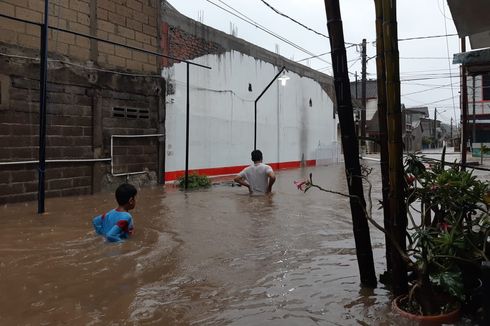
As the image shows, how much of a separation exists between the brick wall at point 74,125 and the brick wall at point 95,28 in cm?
35

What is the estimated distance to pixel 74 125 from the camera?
8.97 m

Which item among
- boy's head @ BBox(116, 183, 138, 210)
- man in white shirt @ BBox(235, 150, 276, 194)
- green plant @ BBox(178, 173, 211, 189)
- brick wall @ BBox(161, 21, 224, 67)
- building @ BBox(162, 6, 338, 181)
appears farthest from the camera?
building @ BBox(162, 6, 338, 181)

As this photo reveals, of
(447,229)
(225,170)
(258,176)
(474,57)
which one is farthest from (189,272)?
(225,170)

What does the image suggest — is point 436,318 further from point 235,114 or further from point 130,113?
point 235,114

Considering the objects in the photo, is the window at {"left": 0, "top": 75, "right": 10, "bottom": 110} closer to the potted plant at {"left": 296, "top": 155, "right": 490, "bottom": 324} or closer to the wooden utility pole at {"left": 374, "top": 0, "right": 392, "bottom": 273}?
the wooden utility pole at {"left": 374, "top": 0, "right": 392, "bottom": 273}

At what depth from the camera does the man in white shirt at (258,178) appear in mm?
8922

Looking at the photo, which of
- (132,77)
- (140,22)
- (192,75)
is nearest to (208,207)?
(132,77)

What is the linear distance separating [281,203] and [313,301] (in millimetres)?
5066

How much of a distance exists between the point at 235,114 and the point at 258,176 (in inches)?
255

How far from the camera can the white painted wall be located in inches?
479

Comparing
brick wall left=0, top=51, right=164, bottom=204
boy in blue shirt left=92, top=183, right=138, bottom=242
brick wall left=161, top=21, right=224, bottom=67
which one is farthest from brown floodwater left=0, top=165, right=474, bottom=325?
brick wall left=161, top=21, right=224, bottom=67

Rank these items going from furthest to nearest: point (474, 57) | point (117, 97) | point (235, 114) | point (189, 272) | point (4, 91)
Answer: point (235, 114)
point (117, 97)
point (4, 91)
point (474, 57)
point (189, 272)

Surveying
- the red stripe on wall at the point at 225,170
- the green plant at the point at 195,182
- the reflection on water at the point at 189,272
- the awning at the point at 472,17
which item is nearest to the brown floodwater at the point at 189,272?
the reflection on water at the point at 189,272

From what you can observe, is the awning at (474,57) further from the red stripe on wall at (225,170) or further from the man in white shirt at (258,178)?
the red stripe on wall at (225,170)
